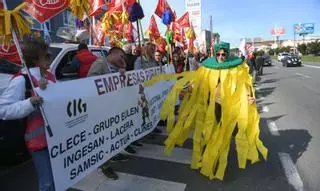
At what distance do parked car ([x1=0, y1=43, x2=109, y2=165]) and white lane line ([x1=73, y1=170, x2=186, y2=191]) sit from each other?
914 mm

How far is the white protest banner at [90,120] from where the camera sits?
3395 mm

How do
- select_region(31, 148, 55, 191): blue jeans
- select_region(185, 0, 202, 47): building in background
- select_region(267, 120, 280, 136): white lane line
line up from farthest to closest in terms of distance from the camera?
1. select_region(185, 0, 202, 47): building in background
2. select_region(267, 120, 280, 136): white lane line
3. select_region(31, 148, 55, 191): blue jeans

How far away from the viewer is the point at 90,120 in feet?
13.2

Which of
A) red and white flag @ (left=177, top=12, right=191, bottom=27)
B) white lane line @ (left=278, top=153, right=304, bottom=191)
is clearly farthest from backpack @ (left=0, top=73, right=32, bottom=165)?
red and white flag @ (left=177, top=12, right=191, bottom=27)

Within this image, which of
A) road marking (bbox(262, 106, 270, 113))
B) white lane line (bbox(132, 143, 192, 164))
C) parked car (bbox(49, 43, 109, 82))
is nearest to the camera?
white lane line (bbox(132, 143, 192, 164))

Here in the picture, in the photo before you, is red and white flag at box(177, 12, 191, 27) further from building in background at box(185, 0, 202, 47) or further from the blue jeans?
the blue jeans

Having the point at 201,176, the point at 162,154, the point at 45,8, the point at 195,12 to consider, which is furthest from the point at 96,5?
the point at 195,12

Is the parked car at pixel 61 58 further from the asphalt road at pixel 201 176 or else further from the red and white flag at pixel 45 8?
the asphalt road at pixel 201 176

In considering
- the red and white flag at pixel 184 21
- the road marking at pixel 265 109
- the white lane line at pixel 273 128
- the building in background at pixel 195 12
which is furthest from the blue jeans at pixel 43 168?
the building in background at pixel 195 12

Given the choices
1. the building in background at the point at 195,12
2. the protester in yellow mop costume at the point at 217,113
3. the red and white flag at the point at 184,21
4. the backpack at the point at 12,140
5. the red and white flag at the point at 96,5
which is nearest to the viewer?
the backpack at the point at 12,140

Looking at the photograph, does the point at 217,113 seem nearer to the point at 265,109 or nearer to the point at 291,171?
the point at 291,171

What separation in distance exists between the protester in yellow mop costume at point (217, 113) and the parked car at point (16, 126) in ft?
6.14

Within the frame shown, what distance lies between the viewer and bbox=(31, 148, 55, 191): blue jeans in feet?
10.5

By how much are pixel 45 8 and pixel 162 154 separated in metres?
3.13
